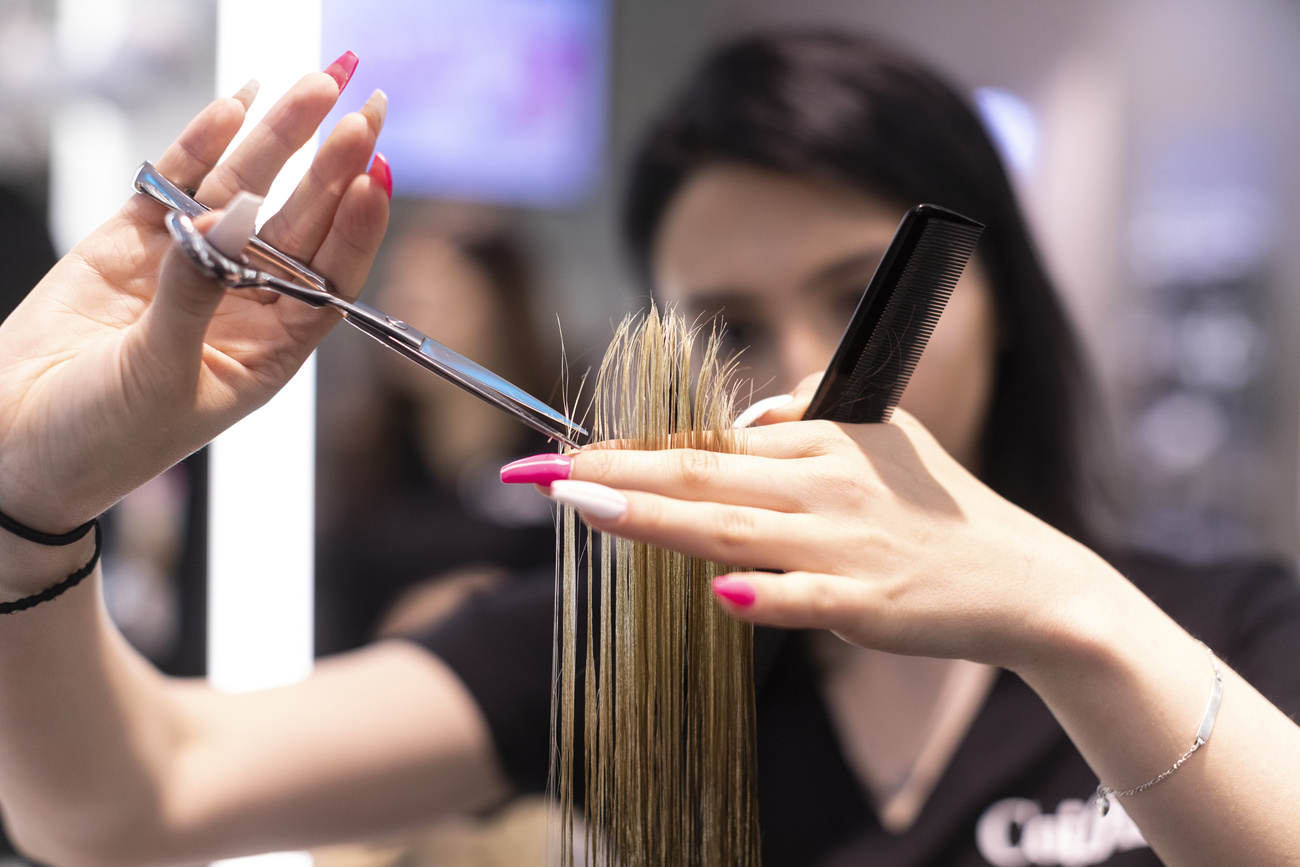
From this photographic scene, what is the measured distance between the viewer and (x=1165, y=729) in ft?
1.26

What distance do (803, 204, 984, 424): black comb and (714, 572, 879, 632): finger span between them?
3.5 inches

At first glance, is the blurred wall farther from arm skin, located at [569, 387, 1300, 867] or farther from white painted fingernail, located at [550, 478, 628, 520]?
white painted fingernail, located at [550, 478, 628, 520]

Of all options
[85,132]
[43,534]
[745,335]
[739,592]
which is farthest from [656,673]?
[85,132]

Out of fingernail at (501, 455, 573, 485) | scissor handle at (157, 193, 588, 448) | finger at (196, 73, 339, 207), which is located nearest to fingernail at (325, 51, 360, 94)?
finger at (196, 73, 339, 207)

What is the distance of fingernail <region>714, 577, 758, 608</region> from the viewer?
1.07ft

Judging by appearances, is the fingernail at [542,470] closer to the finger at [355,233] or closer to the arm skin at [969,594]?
the arm skin at [969,594]

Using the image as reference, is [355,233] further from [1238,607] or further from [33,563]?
[1238,607]

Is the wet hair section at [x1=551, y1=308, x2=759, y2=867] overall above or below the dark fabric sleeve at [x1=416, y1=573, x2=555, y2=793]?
above

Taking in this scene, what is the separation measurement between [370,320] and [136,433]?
12cm

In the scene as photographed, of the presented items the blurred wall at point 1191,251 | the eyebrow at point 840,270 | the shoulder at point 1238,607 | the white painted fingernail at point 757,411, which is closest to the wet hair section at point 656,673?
the white painted fingernail at point 757,411

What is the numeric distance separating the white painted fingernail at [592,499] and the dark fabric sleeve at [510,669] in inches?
20.0

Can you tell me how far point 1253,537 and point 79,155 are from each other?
200cm

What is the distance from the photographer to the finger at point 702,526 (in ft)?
1.07

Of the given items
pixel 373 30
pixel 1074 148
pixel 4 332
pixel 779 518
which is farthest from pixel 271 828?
pixel 1074 148
